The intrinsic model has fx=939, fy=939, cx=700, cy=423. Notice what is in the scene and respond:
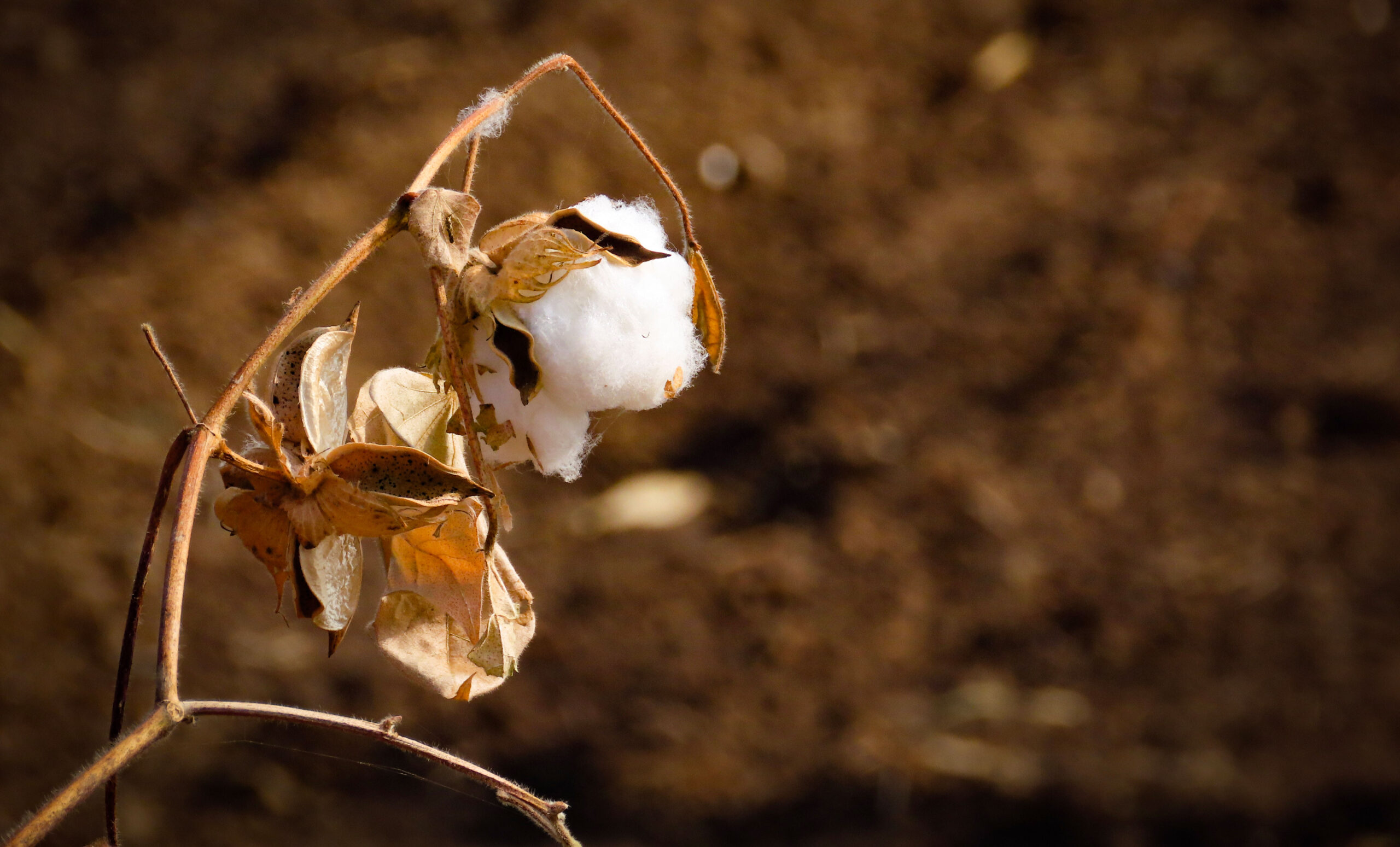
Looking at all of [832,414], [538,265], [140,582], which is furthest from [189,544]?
[832,414]

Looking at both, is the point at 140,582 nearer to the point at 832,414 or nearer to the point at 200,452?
the point at 200,452

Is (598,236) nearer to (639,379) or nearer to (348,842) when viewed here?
(639,379)

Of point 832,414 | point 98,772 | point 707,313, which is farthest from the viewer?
point 832,414

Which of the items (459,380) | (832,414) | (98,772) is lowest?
(98,772)

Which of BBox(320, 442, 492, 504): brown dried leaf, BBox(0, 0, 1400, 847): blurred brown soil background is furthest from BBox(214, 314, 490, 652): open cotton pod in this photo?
BBox(0, 0, 1400, 847): blurred brown soil background

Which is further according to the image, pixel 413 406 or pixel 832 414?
pixel 832 414

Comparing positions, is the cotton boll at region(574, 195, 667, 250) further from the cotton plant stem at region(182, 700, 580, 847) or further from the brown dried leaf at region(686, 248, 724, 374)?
the cotton plant stem at region(182, 700, 580, 847)
